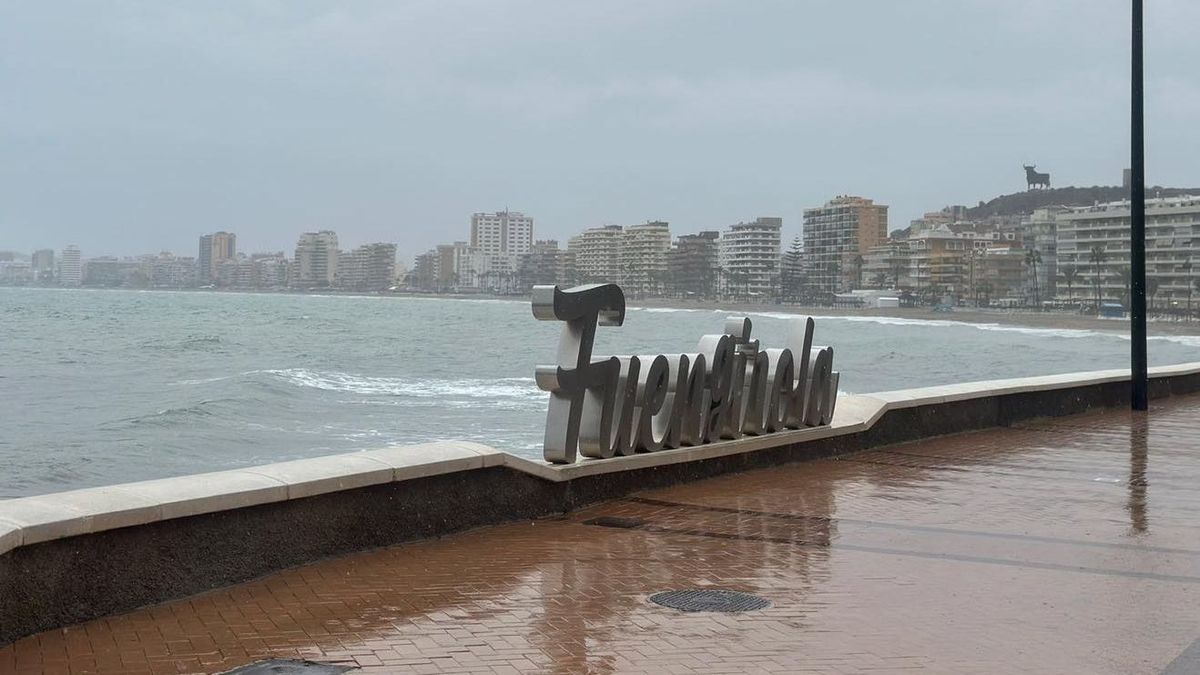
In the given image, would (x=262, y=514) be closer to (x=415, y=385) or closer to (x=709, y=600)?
(x=709, y=600)

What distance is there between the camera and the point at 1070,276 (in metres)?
140

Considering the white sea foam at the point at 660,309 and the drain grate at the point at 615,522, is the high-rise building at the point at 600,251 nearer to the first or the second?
the white sea foam at the point at 660,309

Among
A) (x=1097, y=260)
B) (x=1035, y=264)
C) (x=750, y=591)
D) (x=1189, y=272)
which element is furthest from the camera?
(x=1035, y=264)

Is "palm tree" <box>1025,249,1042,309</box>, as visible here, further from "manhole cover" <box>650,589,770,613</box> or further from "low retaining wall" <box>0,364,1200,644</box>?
"manhole cover" <box>650,589,770,613</box>

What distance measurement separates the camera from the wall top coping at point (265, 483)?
662 cm

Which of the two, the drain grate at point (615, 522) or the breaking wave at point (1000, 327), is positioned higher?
the drain grate at point (615, 522)

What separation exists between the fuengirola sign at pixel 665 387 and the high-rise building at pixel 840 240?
16416 cm

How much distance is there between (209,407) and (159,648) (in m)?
32.8

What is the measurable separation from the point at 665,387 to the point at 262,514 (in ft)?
14.3

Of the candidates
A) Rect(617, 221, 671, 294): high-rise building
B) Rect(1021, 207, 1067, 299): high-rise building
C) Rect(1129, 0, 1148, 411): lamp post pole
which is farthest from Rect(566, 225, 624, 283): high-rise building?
Rect(1129, 0, 1148, 411): lamp post pole

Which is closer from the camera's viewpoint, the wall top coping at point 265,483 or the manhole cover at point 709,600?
the wall top coping at point 265,483

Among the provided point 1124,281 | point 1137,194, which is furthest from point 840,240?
point 1137,194

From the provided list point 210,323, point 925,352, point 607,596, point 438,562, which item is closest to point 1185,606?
point 607,596

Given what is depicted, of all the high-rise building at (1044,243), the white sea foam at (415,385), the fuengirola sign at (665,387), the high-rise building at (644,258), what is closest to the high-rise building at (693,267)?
the high-rise building at (644,258)
